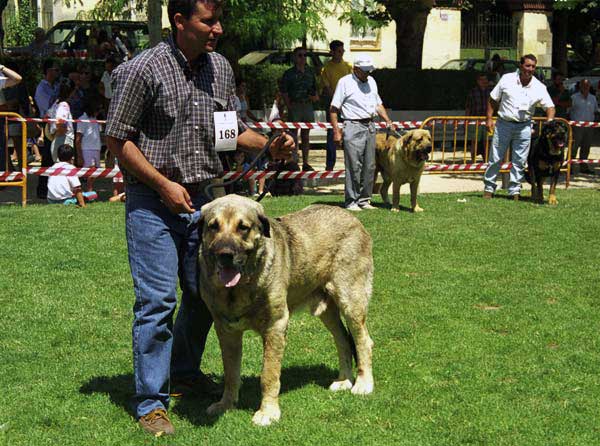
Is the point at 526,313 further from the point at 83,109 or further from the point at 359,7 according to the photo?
the point at 359,7

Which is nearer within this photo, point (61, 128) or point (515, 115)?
point (61, 128)

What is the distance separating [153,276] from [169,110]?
0.90 meters

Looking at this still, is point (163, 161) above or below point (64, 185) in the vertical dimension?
above

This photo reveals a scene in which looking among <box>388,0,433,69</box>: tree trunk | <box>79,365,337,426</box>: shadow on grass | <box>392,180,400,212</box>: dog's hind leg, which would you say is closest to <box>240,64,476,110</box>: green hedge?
<box>388,0,433,69</box>: tree trunk

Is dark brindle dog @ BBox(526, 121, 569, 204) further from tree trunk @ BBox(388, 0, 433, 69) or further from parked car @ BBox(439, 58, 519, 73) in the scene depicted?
parked car @ BBox(439, 58, 519, 73)

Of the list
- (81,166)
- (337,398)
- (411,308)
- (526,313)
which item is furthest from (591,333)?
(81,166)

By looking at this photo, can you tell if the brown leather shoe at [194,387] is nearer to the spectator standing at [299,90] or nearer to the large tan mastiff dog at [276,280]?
the large tan mastiff dog at [276,280]

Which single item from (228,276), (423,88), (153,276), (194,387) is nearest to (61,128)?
(194,387)

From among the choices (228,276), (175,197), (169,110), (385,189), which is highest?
(169,110)

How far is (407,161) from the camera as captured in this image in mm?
13398

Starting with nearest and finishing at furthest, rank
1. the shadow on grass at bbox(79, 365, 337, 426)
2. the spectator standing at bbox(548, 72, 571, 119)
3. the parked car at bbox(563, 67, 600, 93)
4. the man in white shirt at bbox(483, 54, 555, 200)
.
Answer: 1. the shadow on grass at bbox(79, 365, 337, 426)
2. the man in white shirt at bbox(483, 54, 555, 200)
3. the spectator standing at bbox(548, 72, 571, 119)
4. the parked car at bbox(563, 67, 600, 93)

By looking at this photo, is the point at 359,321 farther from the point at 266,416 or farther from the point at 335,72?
the point at 335,72

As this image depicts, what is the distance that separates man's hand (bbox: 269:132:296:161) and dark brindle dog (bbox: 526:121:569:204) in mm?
9881

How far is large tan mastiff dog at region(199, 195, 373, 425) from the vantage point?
4.71m
